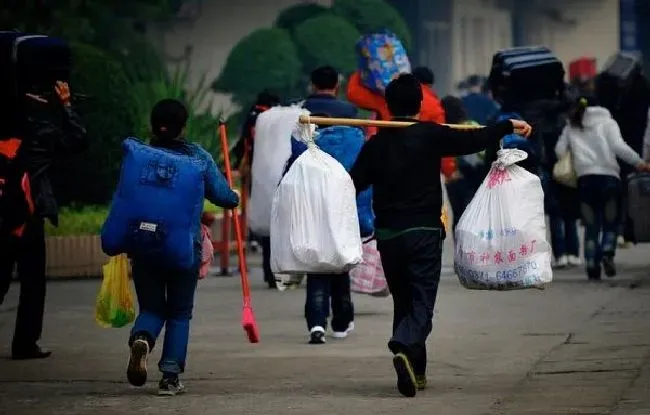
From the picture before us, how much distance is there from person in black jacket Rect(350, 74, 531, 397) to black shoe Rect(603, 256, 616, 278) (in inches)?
300

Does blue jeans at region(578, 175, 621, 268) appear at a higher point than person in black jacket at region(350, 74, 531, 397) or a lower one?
lower

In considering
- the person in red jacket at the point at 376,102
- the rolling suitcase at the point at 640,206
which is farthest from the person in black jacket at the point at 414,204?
the rolling suitcase at the point at 640,206

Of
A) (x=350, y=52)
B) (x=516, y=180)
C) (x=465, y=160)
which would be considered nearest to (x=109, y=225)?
(x=516, y=180)

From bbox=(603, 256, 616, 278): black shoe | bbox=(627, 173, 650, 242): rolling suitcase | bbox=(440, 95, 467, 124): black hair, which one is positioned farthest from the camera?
bbox=(440, 95, 467, 124): black hair

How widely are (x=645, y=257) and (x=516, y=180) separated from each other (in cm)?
980

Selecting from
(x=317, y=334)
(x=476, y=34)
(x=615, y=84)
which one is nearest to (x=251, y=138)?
(x=615, y=84)

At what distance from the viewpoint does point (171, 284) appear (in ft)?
38.7

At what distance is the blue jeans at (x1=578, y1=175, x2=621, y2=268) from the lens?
1892cm

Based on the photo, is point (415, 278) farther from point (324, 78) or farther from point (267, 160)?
point (267, 160)

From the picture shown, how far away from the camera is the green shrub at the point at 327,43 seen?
35250 millimetres

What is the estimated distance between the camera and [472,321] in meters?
15.5

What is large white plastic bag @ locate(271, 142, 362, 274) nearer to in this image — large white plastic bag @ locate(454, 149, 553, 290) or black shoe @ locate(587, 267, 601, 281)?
large white plastic bag @ locate(454, 149, 553, 290)

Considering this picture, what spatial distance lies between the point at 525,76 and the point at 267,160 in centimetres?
297

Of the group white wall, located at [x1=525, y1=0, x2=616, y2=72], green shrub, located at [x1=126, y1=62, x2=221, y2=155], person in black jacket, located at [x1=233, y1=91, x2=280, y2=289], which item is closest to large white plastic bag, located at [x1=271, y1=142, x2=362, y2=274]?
person in black jacket, located at [x1=233, y1=91, x2=280, y2=289]
